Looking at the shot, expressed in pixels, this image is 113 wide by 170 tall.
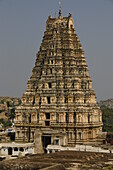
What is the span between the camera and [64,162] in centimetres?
3559

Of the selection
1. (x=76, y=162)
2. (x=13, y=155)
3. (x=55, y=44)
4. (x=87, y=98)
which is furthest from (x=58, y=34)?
(x=76, y=162)

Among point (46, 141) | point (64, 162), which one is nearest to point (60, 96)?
point (46, 141)

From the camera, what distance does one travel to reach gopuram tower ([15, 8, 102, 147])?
1935 inches

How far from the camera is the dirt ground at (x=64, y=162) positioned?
32781 mm

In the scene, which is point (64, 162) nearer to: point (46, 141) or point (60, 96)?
point (46, 141)

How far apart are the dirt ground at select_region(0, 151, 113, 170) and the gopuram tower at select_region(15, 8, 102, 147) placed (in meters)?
8.24

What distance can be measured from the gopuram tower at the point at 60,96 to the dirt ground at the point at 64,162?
27.0 ft

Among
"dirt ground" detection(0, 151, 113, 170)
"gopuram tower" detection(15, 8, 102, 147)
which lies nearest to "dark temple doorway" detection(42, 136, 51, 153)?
"gopuram tower" detection(15, 8, 102, 147)

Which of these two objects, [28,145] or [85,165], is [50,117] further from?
[85,165]

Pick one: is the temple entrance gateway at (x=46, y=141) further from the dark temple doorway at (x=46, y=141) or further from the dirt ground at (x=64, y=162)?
the dirt ground at (x=64, y=162)

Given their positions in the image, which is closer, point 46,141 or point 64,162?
point 64,162

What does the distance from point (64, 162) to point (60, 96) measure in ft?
49.6

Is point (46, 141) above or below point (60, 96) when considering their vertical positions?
below

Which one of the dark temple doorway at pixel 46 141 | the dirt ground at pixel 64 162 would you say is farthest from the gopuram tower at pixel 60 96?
the dirt ground at pixel 64 162
